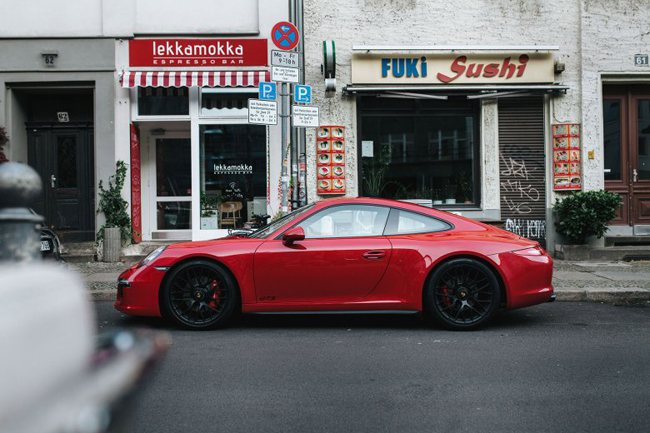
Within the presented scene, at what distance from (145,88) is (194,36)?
4.72 feet

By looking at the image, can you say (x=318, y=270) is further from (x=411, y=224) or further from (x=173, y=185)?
(x=173, y=185)

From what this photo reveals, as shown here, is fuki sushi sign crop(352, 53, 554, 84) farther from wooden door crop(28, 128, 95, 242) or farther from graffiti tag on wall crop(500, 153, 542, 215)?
wooden door crop(28, 128, 95, 242)

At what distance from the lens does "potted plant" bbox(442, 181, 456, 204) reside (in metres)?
12.3

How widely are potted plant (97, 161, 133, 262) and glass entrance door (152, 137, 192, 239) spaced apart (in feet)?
3.81

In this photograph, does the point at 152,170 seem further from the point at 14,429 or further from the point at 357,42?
the point at 14,429

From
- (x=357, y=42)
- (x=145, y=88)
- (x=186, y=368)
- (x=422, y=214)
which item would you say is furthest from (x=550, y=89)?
(x=186, y=368)

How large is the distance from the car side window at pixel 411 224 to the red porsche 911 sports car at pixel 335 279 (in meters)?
0.17

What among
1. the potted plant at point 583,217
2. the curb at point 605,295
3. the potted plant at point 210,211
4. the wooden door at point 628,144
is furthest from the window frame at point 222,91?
the wooden door at point 628,144

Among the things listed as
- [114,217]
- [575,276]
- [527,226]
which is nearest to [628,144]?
[527,226]

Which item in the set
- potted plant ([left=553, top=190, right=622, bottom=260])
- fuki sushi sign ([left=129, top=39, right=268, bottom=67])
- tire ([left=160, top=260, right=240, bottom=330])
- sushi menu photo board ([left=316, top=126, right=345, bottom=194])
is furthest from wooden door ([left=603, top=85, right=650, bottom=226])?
tire ([left=160, top=260, right=240, bottom=330])

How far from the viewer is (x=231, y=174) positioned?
481 inches

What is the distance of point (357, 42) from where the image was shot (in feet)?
39.5

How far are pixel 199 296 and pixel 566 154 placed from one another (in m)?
8.84

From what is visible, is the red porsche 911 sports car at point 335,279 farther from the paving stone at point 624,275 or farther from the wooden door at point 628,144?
the wooden door at point 628,144
